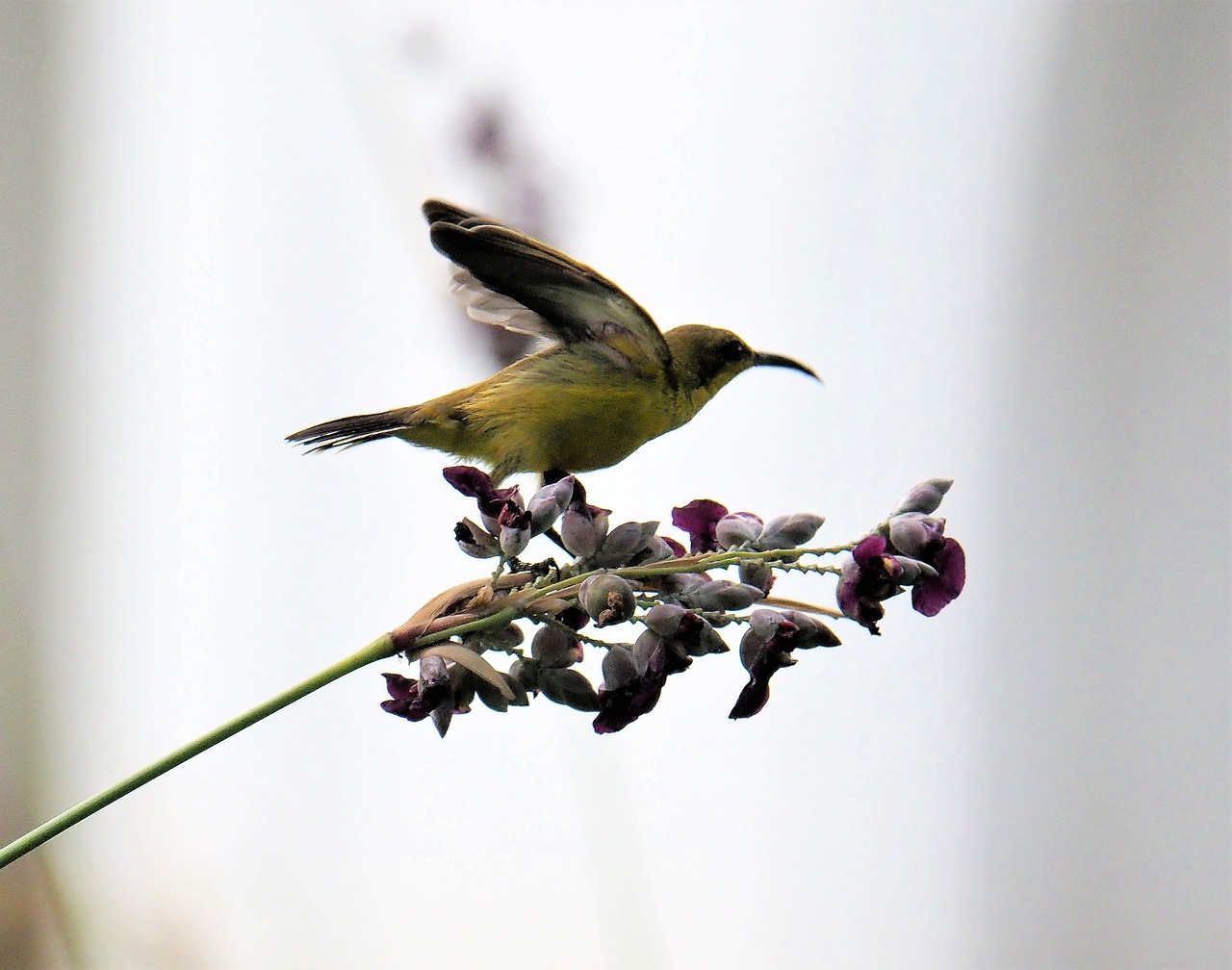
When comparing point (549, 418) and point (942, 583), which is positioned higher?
point (549, 418)

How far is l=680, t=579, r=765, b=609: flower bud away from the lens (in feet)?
1.17

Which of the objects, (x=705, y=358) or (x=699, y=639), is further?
(x=705, y=358)

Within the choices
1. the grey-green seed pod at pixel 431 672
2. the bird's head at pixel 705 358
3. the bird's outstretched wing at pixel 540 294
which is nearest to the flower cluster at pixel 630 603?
the grey-green seed pod at pixel 431 672

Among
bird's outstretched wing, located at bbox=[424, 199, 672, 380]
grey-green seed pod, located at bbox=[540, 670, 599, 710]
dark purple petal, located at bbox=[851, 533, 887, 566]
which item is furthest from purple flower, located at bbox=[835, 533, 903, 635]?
bird's outstretched wing, located at bbox=[424, 199, 672, 380]

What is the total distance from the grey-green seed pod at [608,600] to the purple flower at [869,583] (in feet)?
0.28

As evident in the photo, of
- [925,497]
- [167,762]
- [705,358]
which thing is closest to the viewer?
[167,762]

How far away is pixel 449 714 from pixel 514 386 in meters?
0.30

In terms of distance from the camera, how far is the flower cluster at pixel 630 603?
13.9 inches

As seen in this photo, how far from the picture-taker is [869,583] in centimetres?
37

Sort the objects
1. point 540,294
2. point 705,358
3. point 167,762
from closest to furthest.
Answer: point 167,762
point 540,294
point 705,358

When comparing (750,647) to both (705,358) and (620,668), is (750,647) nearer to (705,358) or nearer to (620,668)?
(620,668)

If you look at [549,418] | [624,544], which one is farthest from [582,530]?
[549,418]

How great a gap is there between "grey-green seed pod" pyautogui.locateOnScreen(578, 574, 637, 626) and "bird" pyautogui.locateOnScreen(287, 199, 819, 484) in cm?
23

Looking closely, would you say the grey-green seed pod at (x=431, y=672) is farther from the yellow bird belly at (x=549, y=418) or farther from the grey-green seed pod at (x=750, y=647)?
the yellow bird belly at (x=549, y=418)
